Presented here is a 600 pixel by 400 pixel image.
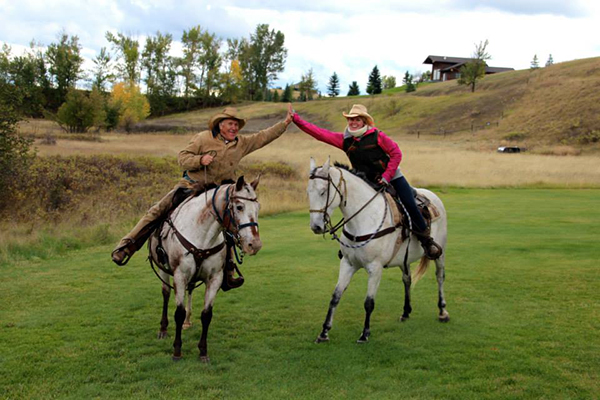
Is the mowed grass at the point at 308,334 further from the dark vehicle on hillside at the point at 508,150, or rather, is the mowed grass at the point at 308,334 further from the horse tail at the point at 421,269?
the dark vehicle on hillside at the point at 508,150

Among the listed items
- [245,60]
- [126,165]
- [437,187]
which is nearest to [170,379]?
[126,165]

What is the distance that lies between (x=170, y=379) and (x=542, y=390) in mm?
3943

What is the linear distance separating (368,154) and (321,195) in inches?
47.4

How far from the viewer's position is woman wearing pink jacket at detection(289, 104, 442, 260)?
6.98 metres

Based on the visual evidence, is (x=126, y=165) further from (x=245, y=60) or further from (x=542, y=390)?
(x=245, y=60)

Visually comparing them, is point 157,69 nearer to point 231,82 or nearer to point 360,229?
point 231,82

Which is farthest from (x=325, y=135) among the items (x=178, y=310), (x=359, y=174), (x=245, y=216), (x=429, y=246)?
(x=178, y=310)

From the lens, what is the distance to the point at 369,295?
22.6ft

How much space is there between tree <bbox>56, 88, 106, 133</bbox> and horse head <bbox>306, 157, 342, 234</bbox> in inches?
1827

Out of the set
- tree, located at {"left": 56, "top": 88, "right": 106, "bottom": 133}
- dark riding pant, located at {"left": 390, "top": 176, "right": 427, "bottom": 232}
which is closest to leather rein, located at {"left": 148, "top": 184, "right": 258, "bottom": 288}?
dark riding pant, located at {"left": 390, "top": 176, "right": 427, "bottom": 232}

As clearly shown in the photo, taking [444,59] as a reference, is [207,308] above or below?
below

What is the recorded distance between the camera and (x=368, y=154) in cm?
710

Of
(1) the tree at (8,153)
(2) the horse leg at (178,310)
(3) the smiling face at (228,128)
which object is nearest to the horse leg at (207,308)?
(2) the horse leg at (178,310)

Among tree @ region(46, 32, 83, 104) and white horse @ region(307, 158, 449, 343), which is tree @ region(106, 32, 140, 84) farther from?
white horse @ region(307, 158, 449, 343)
